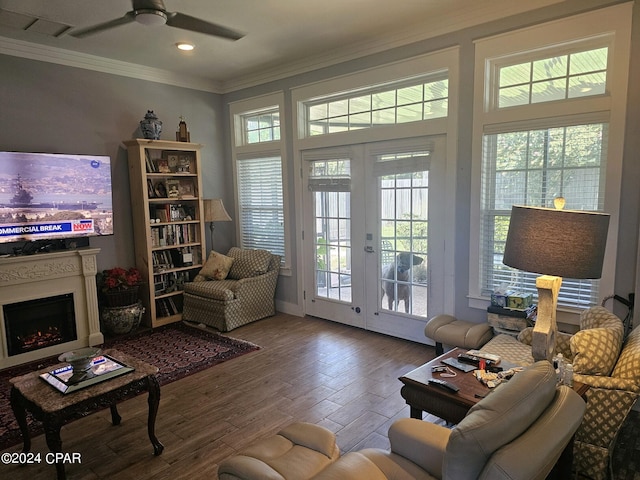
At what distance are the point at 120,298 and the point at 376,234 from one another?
281 centimetres

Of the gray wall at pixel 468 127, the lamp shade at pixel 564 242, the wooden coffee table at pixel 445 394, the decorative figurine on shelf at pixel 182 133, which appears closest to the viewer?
the lamp shade at pixel 564 242

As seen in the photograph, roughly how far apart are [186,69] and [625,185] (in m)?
Result: 4.64

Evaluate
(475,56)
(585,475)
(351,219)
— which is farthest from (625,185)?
(351,219)

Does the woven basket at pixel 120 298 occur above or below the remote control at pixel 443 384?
below

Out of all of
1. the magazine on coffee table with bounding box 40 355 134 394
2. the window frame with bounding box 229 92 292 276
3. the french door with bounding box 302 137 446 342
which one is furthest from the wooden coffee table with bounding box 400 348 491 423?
the window frame with bounding box 229 92 292 276

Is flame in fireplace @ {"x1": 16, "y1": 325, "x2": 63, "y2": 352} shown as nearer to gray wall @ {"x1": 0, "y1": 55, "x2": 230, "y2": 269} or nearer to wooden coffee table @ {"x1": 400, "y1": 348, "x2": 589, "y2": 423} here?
gray wall @ {"x1": 0, "y1": 55, "x2": 230, "y2": 269}

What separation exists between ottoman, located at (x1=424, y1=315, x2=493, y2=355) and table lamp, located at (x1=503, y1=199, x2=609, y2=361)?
141 cm

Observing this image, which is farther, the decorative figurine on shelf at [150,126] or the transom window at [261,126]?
the transom window at [261,126]

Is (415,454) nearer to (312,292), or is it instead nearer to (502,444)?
(502,444)

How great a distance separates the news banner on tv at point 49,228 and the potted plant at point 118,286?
510 mm

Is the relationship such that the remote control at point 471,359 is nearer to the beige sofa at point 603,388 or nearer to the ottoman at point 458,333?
the beige sofa at point 603,388

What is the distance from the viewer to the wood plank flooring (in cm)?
250

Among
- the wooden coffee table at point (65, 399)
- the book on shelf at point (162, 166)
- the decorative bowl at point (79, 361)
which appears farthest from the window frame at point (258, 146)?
the decorative bowl at point (79, 361)

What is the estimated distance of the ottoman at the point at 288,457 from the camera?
1.65m
